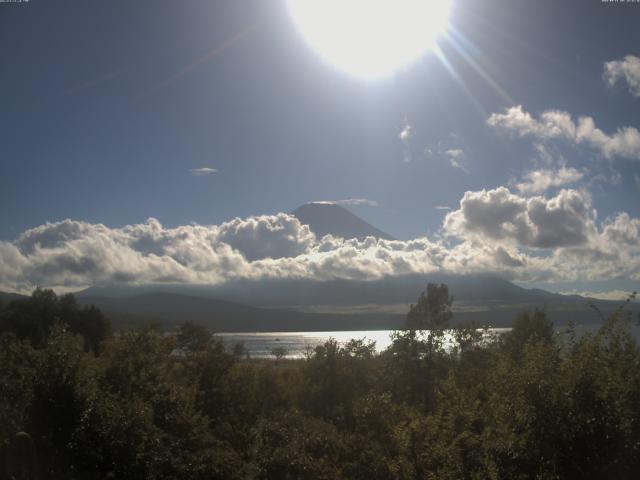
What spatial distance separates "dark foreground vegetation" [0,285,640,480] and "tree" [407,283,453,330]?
0.46 feet

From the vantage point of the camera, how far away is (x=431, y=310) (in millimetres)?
32969

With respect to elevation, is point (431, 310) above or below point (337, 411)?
above

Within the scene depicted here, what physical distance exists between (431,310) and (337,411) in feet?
29.4

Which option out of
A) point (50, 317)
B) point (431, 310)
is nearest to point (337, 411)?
point (431, 310)

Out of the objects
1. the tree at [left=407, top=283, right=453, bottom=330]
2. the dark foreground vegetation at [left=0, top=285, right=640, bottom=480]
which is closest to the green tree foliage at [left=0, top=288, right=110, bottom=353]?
the dark foreground vegetation at [left=0, top=285, right=640, bottom=480]

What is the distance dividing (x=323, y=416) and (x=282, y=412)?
3.38 m

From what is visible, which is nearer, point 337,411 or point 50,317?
point 337,411

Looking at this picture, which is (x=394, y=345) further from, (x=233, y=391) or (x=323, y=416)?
(x=233, y=391)

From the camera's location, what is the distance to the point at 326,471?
19938 mm

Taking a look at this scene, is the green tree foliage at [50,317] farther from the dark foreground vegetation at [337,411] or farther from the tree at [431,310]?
the tree at [431,310]

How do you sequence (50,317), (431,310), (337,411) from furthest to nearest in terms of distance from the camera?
(50,317) < (431,310) < (337,411)

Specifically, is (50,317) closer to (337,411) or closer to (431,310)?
(337,411)

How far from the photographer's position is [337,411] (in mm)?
28750

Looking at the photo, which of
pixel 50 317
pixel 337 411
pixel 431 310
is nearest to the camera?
pixel 337 411
